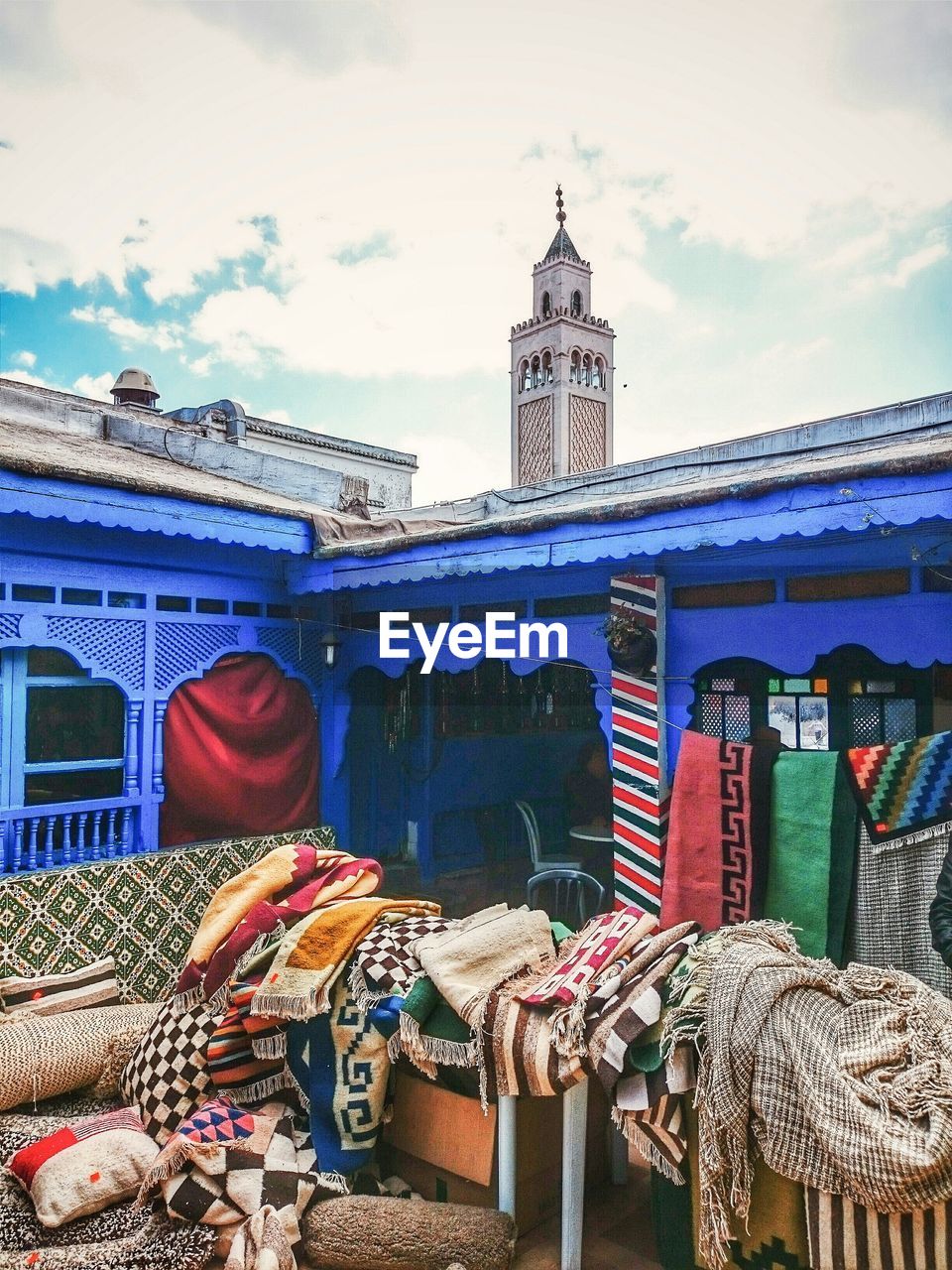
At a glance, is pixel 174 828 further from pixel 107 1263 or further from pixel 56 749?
pixel 107 1263

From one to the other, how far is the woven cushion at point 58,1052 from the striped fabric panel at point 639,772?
320 centimetres

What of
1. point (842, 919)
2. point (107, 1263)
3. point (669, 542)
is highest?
point (669, 542)

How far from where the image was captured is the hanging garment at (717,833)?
15.1 feet

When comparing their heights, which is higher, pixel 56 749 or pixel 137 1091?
pixel 56 749

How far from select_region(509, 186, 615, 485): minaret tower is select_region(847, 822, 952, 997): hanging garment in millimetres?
28403

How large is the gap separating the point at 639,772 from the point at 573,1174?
306 cm

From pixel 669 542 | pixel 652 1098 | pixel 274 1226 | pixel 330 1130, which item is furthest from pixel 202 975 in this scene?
pixel 669 542

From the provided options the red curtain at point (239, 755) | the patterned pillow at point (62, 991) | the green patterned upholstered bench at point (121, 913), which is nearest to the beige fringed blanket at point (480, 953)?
the patterned pillow at point (62, 991)

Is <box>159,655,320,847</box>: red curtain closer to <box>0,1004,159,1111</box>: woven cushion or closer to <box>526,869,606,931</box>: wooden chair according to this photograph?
<box>0,1004,159,1111</box>: woven cushion

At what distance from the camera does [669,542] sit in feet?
18.0

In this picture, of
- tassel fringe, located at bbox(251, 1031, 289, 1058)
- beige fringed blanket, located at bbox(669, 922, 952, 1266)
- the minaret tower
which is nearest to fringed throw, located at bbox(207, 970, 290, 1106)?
tassel fringe, located at bbox(251, 1031, 289, 1058)

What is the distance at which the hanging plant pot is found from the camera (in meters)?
6.14

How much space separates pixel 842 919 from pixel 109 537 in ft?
17.8

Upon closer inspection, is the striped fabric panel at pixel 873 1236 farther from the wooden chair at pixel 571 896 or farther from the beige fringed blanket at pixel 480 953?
the wooden chair at pixel 571 896
